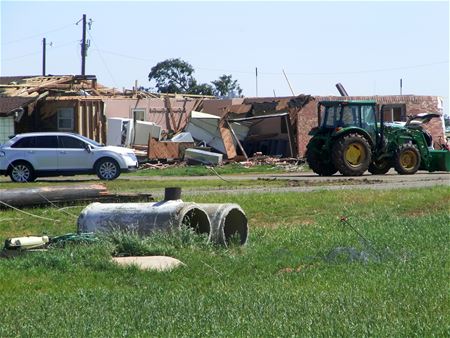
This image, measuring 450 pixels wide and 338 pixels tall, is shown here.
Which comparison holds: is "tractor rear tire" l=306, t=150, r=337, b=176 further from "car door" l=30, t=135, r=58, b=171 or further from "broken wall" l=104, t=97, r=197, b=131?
"broken wall" l=104, t=97, r=197, b=131

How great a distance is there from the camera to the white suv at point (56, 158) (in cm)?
3141

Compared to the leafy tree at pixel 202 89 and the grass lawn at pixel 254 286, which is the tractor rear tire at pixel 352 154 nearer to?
the grass lawn at pixel 254 286

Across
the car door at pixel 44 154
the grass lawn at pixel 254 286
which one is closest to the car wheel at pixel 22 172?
the car door at pixel 44 154

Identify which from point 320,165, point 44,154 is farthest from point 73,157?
point 320,165

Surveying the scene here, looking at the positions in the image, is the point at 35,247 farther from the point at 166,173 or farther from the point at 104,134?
the point at 104,134

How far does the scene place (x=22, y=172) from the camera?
31406 mm

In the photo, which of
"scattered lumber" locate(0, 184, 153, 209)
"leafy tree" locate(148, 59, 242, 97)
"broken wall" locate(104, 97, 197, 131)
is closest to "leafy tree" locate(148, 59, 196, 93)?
"leafy tree" locate(148, 59, 242, 97)

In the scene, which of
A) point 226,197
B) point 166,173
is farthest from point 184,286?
point 166,173

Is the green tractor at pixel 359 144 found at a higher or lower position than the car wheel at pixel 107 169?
higher

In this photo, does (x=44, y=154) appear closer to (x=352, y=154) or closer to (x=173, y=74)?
(x=352, y=154)

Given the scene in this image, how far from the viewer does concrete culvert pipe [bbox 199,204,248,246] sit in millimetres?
13961

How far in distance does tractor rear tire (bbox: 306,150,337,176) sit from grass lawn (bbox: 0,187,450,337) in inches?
561

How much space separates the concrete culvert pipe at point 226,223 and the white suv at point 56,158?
686 inches

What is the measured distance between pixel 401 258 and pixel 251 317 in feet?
13.2
